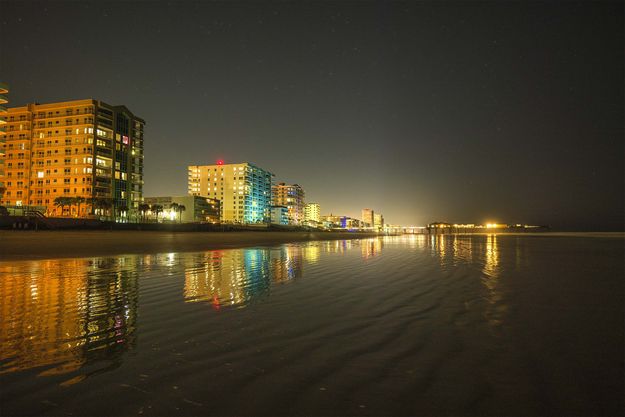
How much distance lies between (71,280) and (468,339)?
1126cm

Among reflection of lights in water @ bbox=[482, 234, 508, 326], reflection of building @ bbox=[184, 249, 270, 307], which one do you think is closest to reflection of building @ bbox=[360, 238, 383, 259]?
reflection of lights in water @ bbox=[482, 234, 508, 326]

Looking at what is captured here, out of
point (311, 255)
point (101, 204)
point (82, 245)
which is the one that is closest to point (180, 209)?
point (101, 204)

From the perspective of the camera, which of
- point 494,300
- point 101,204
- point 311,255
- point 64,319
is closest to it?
point 64,319

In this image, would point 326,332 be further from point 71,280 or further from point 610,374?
point 71,280

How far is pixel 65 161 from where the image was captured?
Answer: 105m

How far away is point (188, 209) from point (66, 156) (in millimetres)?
51919

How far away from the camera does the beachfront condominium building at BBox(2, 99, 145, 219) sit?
103 metres

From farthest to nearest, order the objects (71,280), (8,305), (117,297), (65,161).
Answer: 1. (65,161)
2. (71,280)
3. (117,297)
4. (8,305)

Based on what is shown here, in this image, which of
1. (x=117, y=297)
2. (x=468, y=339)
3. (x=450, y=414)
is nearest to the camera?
(x=450, y=414)

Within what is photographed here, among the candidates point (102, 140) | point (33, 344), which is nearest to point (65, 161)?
point (102, 140)

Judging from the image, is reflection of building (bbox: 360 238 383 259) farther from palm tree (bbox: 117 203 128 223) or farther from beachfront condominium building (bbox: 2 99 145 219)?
palm tree (bbox: 117 203 128 223)

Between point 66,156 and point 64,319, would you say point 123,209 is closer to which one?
point 66,156

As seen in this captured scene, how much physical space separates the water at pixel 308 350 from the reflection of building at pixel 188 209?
14209cm

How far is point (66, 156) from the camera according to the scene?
344 feet
